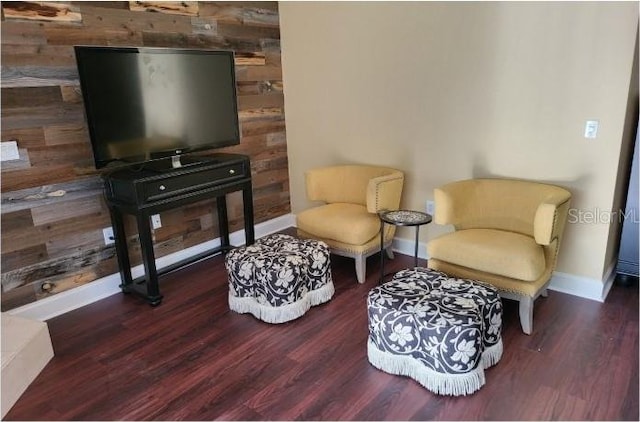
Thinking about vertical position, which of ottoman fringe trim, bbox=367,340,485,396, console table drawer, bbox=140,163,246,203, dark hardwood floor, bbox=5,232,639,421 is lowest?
dark hardwood floor, bbox=5,232,639,421

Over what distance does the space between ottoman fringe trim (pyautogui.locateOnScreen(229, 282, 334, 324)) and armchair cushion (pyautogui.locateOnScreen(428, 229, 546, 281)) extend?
0.70m

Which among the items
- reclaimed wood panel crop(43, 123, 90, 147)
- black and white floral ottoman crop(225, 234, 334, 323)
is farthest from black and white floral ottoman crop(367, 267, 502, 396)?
reclaimed wood panel crop(43, 123, 90, 147)

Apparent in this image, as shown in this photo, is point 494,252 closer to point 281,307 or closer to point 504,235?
point 504,235

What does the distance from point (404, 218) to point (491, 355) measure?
0.98 metres

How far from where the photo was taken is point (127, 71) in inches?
106

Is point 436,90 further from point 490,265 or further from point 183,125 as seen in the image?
point 183,125

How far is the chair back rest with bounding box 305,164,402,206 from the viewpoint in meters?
3.49

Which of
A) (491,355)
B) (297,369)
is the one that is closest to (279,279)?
(297,369)

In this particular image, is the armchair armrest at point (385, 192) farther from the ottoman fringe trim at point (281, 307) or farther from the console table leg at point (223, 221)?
the console table leg at point (223, 221)

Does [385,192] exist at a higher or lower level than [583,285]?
higher

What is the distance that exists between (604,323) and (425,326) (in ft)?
4.12

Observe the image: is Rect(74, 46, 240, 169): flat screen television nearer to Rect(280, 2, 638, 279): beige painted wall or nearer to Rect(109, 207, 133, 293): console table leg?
Rect(109, 207, 133, 293): console table leg

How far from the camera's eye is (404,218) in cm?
287

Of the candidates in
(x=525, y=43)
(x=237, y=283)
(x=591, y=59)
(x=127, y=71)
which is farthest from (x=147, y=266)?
(x=591, y=59)
